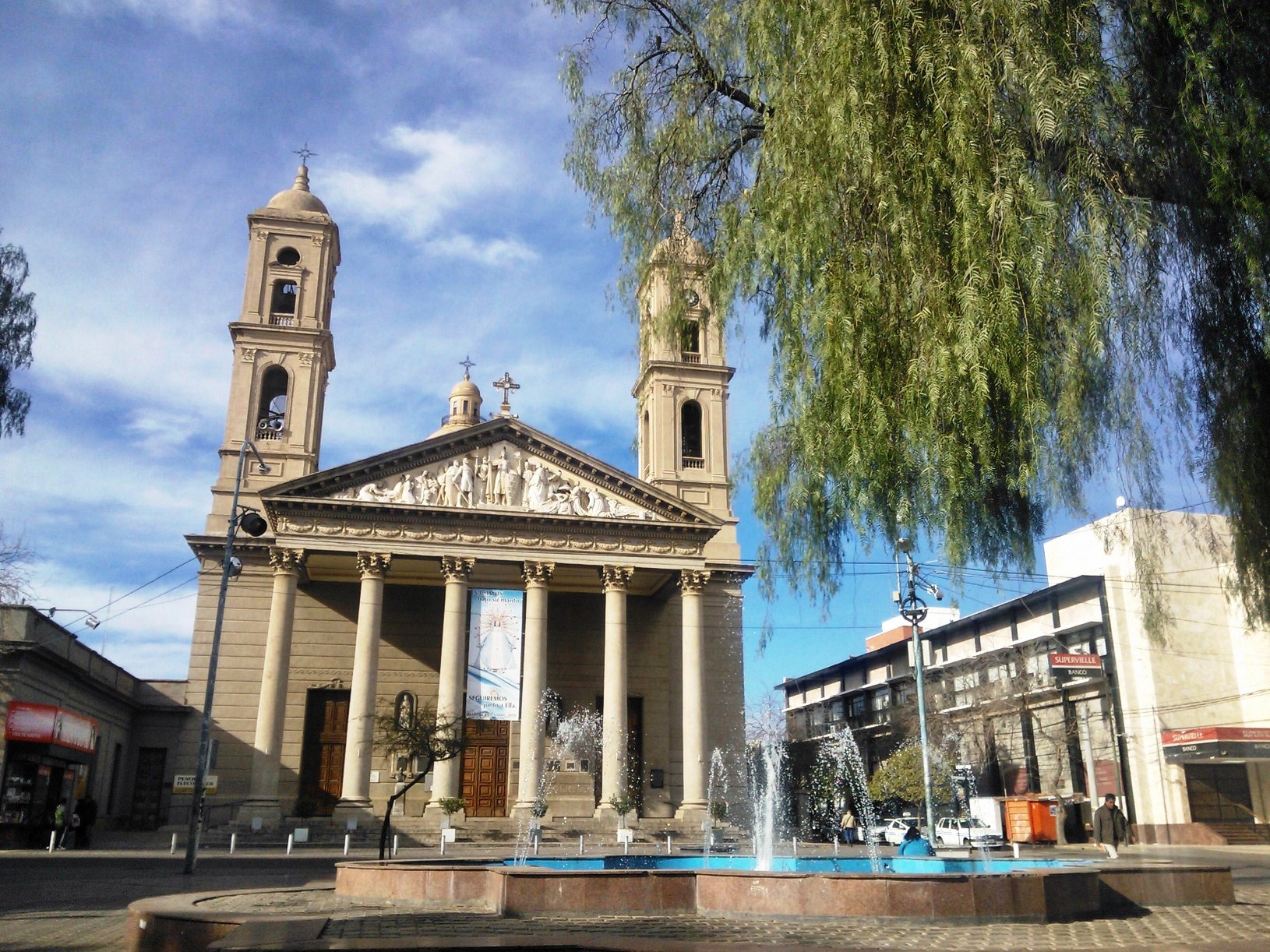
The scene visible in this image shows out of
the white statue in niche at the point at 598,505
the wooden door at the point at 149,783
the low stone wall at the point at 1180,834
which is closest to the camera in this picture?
the white statue in niche at the point at 598,505

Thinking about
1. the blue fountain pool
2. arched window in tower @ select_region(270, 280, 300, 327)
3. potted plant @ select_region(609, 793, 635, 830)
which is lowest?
the blue fountain pool

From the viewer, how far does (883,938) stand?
32.0 feet

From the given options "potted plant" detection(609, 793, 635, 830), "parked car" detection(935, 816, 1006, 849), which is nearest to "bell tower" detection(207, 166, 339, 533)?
"potted plant" detection(609, 793, 635, 830)

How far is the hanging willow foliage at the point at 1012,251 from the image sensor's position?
869 cm

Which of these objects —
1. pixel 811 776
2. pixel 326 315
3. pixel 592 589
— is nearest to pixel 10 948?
pixel 592 589

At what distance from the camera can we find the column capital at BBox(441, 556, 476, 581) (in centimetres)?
3666

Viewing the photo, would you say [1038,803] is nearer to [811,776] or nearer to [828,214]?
[811,776]

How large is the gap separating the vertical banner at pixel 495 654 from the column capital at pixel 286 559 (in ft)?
20.2

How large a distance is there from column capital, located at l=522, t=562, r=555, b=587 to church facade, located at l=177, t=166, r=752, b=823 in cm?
6

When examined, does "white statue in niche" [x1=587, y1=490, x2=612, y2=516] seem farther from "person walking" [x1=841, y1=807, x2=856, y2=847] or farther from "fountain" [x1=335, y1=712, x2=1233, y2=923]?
"fountain" [x1=335, y1=712, x2=1233, y2=923]

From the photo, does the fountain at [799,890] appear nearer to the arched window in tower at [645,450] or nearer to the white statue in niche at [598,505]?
the white statue in niche at [598,505]

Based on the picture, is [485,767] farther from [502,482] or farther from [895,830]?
[895,830]

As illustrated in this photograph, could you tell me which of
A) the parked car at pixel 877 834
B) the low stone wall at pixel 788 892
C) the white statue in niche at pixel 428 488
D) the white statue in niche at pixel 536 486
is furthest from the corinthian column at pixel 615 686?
the low stone wall at pixel 788 892

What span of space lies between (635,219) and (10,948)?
993cm
